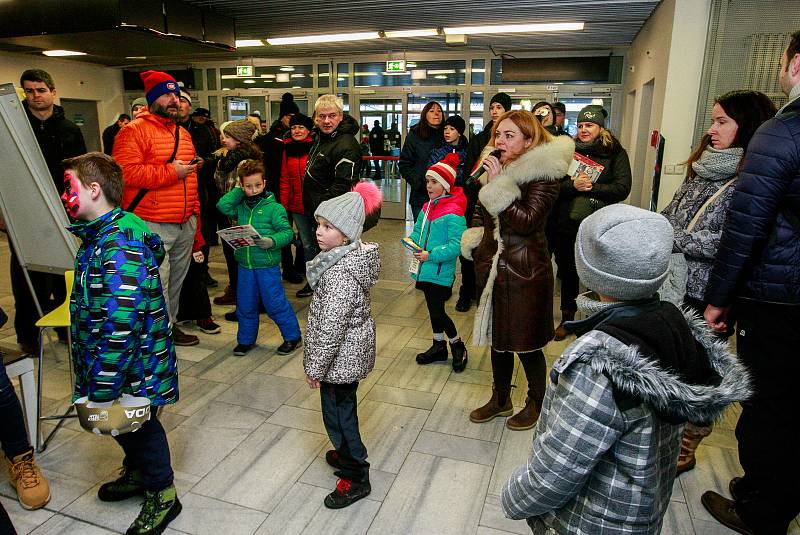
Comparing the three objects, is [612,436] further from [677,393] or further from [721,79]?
[721,79]

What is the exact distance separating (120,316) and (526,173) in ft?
5.90

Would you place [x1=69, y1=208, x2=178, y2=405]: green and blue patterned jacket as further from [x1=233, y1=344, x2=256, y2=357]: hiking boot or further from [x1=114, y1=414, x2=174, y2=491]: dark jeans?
[x1=233, y1=344, x2=256, y2=357]: hiking boot

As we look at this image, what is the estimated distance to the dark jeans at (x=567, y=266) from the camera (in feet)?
13.7

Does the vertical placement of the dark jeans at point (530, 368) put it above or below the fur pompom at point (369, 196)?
below

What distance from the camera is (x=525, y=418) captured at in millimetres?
2822

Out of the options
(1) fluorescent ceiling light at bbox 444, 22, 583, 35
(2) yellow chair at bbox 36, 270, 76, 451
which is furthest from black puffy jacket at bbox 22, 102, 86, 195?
(1) fluorescent ceiling light at bbox 444, 22, 583, 35

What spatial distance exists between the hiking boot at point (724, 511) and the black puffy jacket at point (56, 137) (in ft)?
13.6

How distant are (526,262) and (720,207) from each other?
2.80ft

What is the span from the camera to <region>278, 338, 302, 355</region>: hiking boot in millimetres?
3781

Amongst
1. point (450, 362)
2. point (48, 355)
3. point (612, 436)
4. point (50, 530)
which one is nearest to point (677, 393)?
point (612, 436)

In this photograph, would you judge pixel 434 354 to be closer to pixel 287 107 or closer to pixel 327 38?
pixel 287 107

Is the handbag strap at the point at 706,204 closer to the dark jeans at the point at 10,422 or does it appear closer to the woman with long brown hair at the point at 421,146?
the dark jeans at the point at 10,422

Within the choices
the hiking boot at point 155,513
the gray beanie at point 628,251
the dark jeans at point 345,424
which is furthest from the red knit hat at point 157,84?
the gray beanie at point 628,251

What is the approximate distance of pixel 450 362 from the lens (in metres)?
3.71
